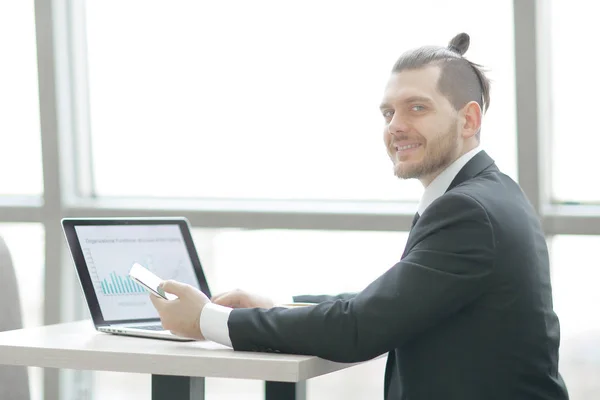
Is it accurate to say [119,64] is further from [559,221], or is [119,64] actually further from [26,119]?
[559,221]

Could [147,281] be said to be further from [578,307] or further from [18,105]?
[18,105]

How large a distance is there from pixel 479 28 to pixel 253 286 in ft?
4.70

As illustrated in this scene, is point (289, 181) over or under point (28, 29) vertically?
under

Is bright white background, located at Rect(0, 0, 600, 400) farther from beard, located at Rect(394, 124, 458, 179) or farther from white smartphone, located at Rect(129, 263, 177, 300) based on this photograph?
white smartphone, located at Rect(129, 263, 177, 300)

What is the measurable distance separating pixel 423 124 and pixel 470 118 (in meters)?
0.13

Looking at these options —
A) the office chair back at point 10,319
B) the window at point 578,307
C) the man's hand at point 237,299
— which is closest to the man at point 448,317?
the man's hand at point 237,299

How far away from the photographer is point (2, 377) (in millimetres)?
2844

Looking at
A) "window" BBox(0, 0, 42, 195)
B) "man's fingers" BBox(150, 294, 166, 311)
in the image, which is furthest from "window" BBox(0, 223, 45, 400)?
"man's fingers" BBox(150, 294, 166, 311)

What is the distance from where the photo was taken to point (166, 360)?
206 cm

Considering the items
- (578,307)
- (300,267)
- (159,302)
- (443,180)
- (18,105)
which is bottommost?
(578,307)

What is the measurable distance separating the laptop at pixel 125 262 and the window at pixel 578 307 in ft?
5.02

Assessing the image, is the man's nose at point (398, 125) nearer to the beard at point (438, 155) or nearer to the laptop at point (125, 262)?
the beard at point (438, 155)

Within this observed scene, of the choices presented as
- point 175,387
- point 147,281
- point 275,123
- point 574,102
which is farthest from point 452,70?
point 275,123

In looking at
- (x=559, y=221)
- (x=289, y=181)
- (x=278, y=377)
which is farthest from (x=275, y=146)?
(x=278, y=377)
